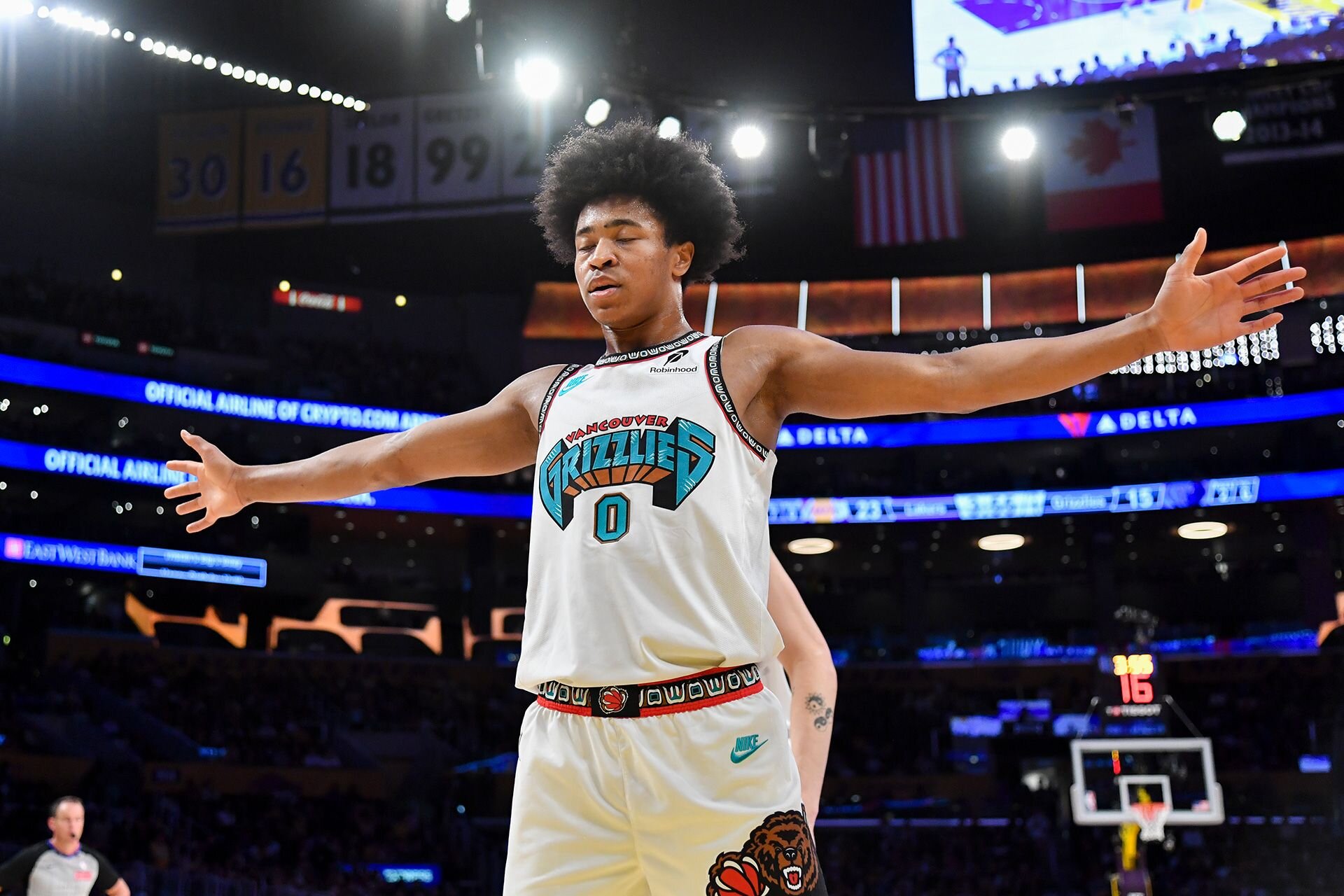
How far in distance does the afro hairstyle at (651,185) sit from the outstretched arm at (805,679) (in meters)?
1.01

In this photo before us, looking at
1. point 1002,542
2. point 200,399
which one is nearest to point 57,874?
point 200,399

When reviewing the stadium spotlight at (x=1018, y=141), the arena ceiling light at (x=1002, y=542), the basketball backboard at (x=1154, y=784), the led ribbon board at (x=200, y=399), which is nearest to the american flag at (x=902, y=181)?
the stadium spotlight at (x=1018, y=141)

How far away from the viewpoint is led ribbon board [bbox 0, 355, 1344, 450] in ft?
86.3

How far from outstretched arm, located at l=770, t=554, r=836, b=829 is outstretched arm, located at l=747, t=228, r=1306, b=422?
3.16 feet

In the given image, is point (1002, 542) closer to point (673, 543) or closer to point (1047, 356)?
point (1047, 356)

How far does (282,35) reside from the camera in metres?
19.6

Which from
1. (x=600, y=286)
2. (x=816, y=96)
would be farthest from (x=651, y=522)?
(x=816, y=96)

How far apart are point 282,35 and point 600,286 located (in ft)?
60.7

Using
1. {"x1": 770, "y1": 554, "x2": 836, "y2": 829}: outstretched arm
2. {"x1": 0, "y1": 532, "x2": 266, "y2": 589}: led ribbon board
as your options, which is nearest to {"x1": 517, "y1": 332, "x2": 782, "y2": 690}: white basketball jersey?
{"x1": 770, "y1": 554, "x2": 836, "y2": 829}: outstretched arm

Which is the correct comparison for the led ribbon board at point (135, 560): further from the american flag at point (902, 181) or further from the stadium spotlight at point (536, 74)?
the stadium spotlight at point (536, 74)

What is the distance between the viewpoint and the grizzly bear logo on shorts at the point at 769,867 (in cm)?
258

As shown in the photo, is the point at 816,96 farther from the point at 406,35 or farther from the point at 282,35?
the point at 282,35

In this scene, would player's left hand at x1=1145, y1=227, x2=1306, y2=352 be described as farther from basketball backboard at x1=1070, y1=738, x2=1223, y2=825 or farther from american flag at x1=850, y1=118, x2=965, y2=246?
american flag at x1=850, y1=118, x2=965, y2=246

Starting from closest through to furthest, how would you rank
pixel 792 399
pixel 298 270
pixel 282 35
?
pixel 792 399 → pixel 282 35 → pixel 298 270
